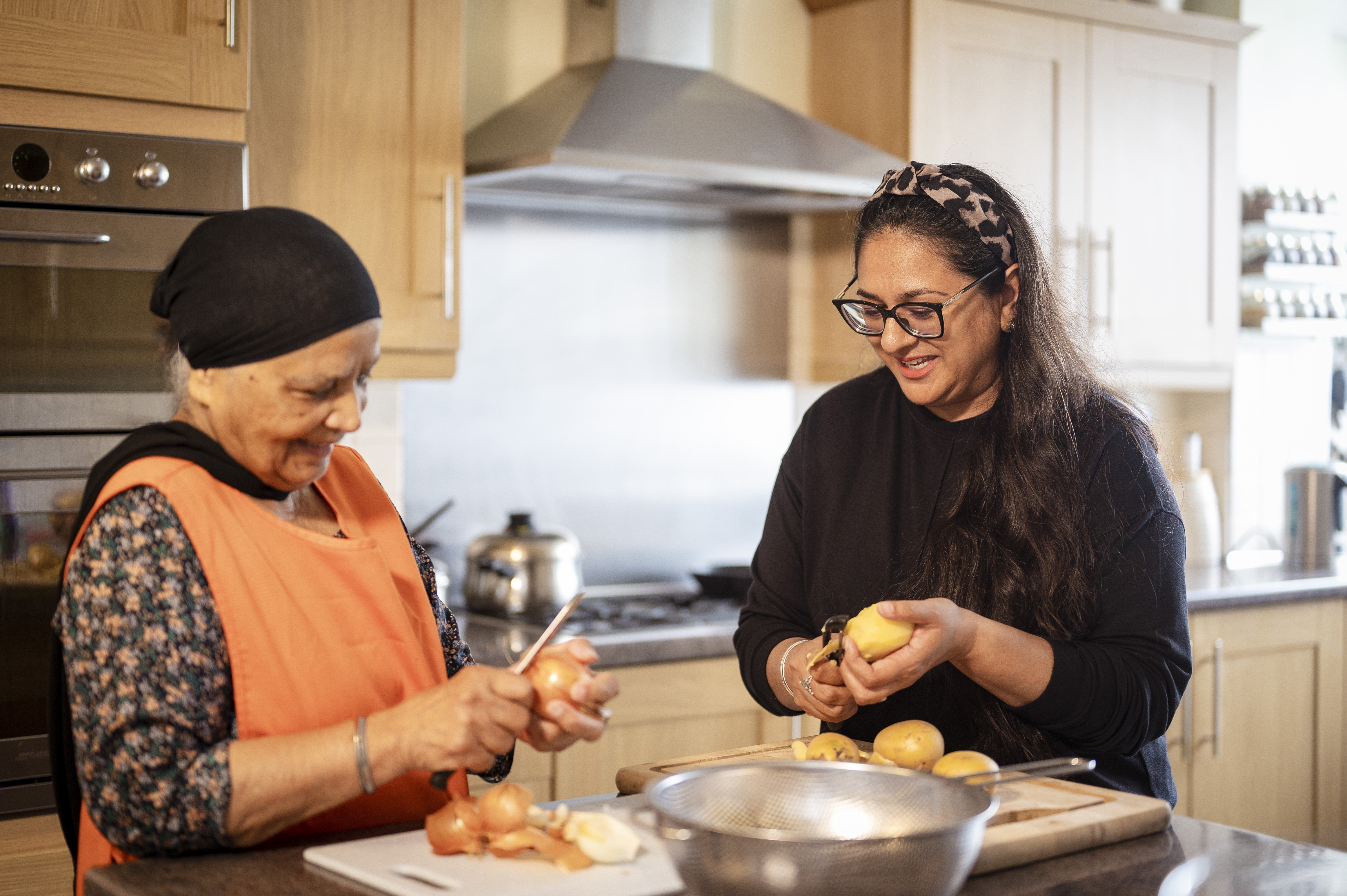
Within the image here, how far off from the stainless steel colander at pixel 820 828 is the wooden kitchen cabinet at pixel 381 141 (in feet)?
5.17

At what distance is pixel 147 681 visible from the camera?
42.2 inches

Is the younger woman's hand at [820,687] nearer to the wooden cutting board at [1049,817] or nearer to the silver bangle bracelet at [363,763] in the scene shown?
the wooden cutting board at [1049,817]

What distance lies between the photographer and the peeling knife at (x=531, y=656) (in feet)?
3.64

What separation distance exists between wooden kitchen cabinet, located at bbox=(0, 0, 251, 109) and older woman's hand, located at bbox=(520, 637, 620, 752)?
4.37 feet

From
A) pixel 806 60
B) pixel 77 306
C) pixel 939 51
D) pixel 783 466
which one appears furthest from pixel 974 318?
pixel 806 60

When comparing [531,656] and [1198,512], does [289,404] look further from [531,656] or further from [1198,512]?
[1198,512]

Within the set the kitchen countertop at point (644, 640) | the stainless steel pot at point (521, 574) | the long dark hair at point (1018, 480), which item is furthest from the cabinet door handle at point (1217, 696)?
the long dark hair at point (1018, 480)

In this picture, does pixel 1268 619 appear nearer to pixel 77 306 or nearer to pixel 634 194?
pixel 634 194

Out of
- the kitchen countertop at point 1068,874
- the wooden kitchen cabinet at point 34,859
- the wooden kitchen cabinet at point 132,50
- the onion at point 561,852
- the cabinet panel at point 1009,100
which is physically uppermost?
the cabinet panel at point 1009,100

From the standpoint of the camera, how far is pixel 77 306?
2035 millimetres

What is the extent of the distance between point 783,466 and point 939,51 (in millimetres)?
1767

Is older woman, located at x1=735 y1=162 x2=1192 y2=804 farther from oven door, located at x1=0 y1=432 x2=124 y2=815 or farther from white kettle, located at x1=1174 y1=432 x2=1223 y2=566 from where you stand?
white kettle, located at x1=1174 y1=432 x2=1223 y2=566

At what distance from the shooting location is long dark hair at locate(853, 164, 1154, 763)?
152 cm

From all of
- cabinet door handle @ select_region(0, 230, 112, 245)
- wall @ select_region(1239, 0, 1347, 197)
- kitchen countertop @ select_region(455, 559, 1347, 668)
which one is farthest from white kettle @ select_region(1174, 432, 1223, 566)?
cabinet door handle @ select_region(0, 230, 112, 245)
